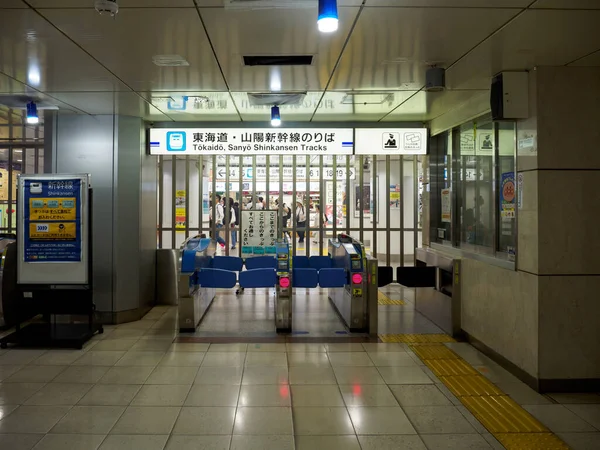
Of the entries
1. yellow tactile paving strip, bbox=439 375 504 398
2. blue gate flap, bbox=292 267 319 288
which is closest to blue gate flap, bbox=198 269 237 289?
blue gate flap, bbox=292 267 319 288

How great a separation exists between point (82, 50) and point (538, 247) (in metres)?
4.30

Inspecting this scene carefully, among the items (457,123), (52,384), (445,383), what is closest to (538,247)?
(445,383)

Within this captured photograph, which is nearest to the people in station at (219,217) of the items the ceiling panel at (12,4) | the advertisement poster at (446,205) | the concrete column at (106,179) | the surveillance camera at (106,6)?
the concrete column at (106,179)

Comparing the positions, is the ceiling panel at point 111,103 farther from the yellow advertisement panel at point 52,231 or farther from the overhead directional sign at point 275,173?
the overhead directional sign at point 275,173

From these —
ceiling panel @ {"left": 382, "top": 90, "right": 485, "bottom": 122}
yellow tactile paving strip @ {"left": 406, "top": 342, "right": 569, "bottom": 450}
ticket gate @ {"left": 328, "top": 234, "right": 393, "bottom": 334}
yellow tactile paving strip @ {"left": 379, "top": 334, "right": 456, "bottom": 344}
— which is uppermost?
ceiling panel @ {"left": 382, "top": 90, "right": 485, "bottom": 122}

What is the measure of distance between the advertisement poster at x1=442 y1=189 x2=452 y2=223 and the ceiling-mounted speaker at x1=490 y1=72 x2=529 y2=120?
246 cm

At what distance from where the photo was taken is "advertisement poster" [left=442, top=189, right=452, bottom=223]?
21.9ft

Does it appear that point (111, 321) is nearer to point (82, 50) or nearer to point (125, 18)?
point (82, 50)

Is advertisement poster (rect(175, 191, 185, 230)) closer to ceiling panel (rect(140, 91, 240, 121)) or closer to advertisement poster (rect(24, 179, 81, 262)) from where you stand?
ceiling panel (rect(140, 91, 240, 121))

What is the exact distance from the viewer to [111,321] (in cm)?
655

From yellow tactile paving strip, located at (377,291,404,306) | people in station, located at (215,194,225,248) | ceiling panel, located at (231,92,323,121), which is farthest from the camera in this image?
people in station, located at (215,194,225,248)

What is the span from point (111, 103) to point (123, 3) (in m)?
3.10

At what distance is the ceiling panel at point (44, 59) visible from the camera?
132 inches

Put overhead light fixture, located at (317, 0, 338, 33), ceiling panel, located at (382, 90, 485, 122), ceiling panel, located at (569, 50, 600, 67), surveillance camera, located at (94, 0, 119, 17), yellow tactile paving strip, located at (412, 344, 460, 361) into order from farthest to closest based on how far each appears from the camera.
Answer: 1. ceiling panel, located at (382, 90, 485, 122)
2. yellow tactile paving strip, located at (412, 344, 460, 361)
3. ceiling panel, located at (569, 50, 600, 67)
4. surveillance camera, located at (94, 0, 119, 17)
5. overhead light fixture, located at (317, 0, 338, 33)
